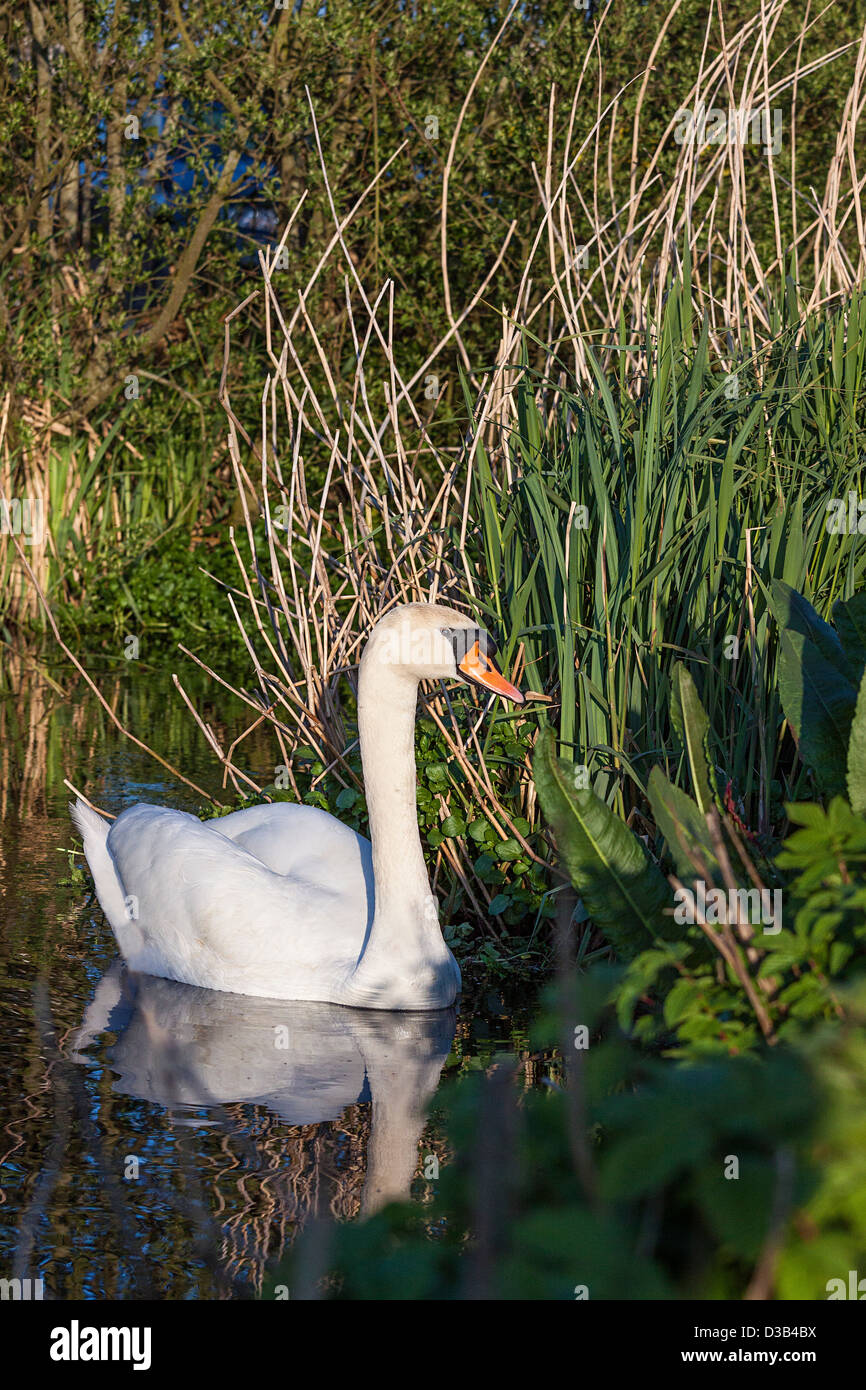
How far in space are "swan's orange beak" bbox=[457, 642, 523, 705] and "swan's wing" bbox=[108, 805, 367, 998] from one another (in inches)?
30.7

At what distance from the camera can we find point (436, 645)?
168 inches

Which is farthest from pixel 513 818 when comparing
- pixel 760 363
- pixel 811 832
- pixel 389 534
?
pixel 811 832

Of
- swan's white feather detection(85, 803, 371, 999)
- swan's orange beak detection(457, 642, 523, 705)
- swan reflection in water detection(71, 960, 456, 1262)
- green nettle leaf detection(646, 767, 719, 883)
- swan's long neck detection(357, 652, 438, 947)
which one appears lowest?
swan reflection in water detection(71, 960, 456, 1262)

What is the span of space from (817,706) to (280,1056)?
1.68m

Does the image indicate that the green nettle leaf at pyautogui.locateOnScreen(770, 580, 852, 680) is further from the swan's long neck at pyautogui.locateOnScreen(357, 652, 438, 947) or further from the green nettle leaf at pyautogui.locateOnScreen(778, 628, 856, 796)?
the swan's long neck at pyautogui.locateOnScreen(357, 652, 438, 947)

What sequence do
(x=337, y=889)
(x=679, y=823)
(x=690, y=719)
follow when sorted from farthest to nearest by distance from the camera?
(x=337, y=889) < (x=690, y=719) < (x=679, y=823)

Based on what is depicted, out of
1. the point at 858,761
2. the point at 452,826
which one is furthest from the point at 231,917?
the point at 858,761

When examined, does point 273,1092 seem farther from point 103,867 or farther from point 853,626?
point 853,626

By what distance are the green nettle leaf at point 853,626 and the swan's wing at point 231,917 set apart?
1.60m

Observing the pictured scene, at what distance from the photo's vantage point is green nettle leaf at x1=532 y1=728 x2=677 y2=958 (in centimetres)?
335

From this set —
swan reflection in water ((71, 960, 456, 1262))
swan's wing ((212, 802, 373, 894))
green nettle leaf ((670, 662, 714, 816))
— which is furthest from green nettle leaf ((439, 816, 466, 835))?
green nettle leaf ((670, 662, 714, 816))

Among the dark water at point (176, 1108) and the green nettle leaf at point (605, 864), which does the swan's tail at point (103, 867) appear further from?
the green nettle leaf at point (605, 864)

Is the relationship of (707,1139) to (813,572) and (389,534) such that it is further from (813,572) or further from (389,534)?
(389,534)
